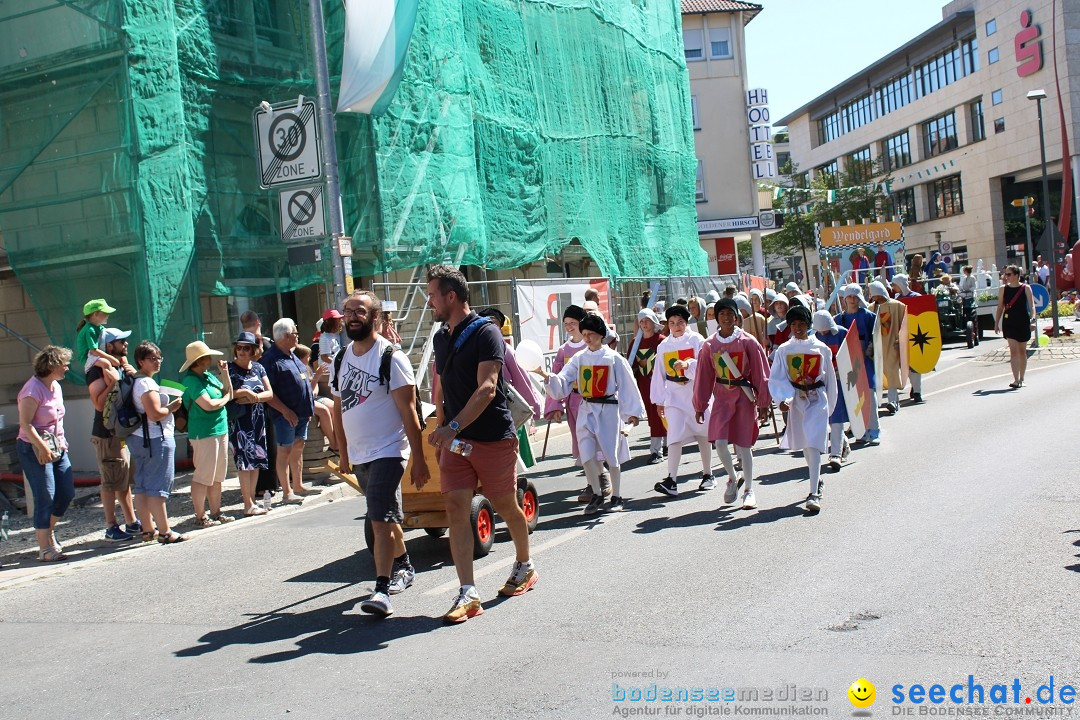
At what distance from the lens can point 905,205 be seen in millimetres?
71438

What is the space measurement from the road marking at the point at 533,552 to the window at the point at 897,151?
210ft

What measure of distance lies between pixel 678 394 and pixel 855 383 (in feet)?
7.79

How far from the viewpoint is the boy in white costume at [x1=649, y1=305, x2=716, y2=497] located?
1019cm

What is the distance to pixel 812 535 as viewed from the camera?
7.93m

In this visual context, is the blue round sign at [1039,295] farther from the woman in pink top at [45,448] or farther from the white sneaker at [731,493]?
the woman in pink top at [45,448]

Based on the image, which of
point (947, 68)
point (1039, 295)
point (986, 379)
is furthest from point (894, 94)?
point (986, 379)

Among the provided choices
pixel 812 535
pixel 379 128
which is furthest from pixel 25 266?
pixel 812 535

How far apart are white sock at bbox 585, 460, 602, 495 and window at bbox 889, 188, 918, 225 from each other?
64.8m

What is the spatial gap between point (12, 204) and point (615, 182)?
13.5 meters

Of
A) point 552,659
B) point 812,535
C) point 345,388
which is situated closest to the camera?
point 552,659

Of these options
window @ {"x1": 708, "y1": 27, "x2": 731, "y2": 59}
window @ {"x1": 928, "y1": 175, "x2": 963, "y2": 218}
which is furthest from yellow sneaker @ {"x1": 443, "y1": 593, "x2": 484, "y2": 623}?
window @ {"x1": 928, "y1": 175, "x2": 963, "y2": 218}

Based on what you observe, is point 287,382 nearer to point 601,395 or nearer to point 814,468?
point 601,395

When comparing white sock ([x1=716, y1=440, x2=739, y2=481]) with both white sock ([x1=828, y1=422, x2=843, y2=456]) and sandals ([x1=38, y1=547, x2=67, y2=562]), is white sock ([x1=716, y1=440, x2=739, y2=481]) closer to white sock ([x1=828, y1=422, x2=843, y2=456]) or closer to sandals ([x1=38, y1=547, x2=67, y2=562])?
white sock ([x1=828, y1=422, x2=843, y2=456])

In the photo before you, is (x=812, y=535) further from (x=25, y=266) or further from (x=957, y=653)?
(x=25, y=266)
